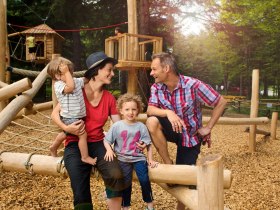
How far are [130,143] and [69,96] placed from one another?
68 centimetres

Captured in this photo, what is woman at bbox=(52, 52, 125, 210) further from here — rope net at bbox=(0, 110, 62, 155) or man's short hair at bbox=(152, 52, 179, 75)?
rope net at bbox=(0, 110, 62, 155)

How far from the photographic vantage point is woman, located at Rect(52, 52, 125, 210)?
113 inches

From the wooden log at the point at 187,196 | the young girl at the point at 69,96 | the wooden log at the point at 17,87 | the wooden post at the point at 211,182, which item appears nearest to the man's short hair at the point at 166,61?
the young girl at the point at 69,96

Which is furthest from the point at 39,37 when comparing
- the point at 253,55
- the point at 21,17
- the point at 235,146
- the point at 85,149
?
the point at 253,55

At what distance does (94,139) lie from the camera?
3.15 m

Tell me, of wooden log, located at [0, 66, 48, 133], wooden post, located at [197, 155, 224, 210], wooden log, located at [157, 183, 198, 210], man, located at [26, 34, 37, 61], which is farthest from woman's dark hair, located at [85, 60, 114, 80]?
man, located at [26, 34, 37, 61]

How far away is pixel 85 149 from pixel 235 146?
22.9ft

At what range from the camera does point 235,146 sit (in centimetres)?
925

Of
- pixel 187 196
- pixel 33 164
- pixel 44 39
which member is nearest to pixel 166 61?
pixel 187 196

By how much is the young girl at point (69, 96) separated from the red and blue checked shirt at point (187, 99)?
28.4 inches

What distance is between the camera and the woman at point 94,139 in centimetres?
286

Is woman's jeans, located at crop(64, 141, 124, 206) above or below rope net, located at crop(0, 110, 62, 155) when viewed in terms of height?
above

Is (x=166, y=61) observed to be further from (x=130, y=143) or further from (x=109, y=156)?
(x=109, y=156)

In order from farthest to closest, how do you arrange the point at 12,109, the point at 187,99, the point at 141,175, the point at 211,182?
the point at 12,109, the point at 187,99, the point at 141,175, the point at 211,182
